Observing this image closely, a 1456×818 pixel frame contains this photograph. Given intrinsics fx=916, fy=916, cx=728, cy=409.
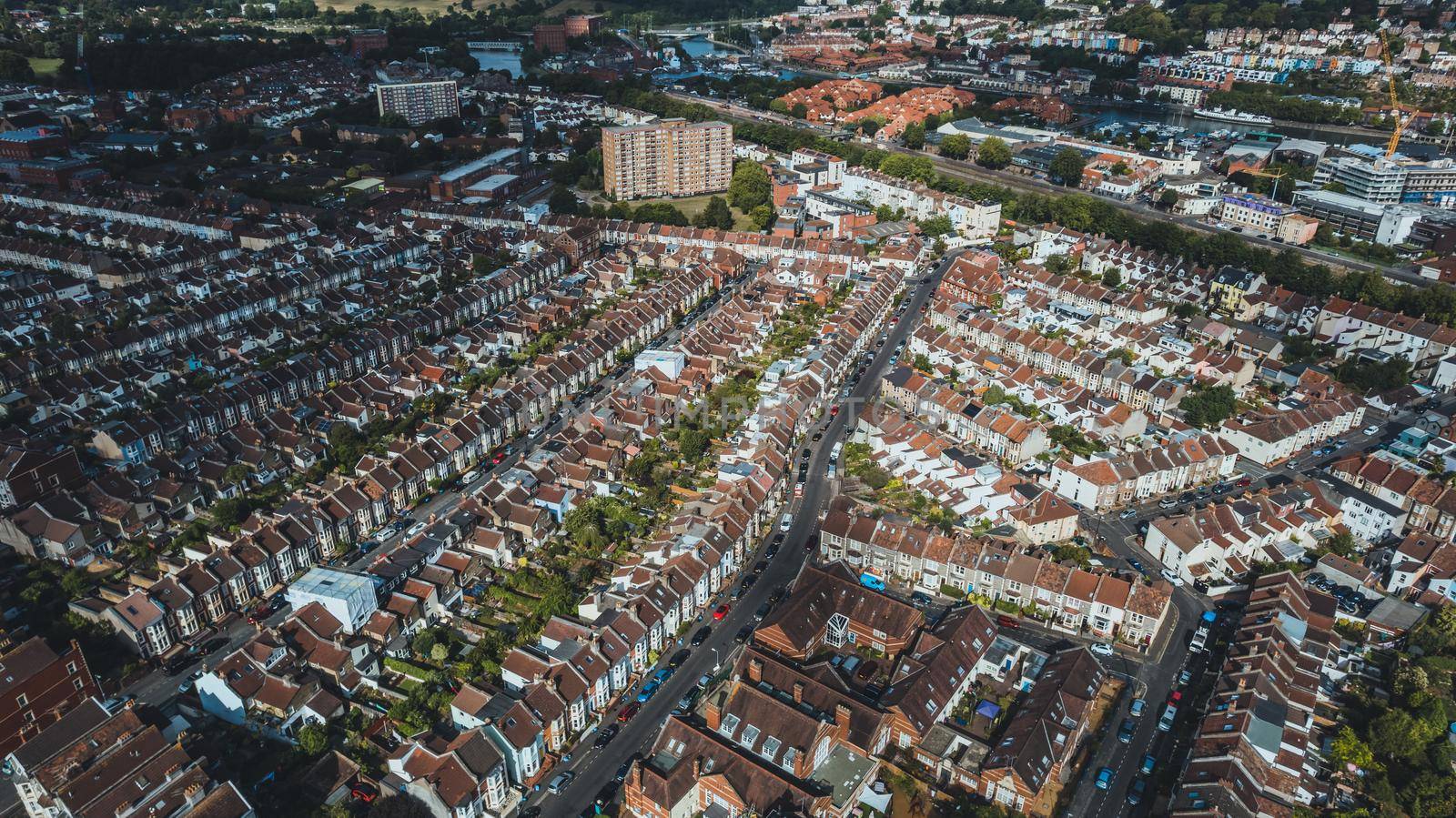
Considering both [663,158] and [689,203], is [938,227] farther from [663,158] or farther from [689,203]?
[663,158]

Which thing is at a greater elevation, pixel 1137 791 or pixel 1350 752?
pixel 1350 752

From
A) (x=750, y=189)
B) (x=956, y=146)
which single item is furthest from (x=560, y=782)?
(x=956, y=146)

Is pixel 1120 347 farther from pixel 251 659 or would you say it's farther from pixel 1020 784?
pixel 251 659

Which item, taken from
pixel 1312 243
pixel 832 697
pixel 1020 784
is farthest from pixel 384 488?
pixel 1312 243

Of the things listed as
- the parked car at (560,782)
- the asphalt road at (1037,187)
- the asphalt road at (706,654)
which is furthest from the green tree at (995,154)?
the parked car at (560,782)

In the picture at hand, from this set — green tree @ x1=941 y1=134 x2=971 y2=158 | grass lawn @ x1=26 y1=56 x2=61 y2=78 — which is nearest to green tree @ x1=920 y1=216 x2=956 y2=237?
green tree @ x1=941 y1=134 x2=971 y2=158
